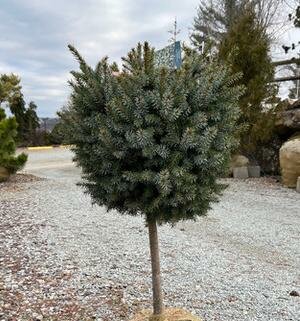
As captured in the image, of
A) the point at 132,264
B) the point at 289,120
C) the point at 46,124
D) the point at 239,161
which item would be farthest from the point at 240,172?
the point at 46,124

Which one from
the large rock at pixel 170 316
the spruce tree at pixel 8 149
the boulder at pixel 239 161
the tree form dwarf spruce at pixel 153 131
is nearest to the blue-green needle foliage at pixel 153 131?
the tree form dwarf spruce at pixel 153 131

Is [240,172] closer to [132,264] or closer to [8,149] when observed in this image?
[8,149]

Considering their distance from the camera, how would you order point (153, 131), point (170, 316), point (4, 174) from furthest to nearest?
point (4, 174), point (170, 316), point (153, 131)

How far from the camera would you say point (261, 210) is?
6.56m

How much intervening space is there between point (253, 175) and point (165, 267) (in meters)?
6.19

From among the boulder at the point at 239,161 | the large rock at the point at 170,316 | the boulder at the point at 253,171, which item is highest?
the boulder at the point at 239,161

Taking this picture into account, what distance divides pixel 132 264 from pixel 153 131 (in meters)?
2.03

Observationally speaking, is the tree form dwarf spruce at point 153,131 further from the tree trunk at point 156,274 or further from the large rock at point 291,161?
the large rock at point 291,161

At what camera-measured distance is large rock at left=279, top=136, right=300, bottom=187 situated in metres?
8.09

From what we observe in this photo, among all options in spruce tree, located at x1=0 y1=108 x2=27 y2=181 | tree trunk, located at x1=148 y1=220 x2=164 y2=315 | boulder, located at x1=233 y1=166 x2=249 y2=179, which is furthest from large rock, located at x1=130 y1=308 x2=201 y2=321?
boulder, located at x1=233 y1=166 x2=249 y2=179

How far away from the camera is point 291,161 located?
8.19 metres

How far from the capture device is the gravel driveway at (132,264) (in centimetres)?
293

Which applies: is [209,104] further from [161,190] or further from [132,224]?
[132,224]

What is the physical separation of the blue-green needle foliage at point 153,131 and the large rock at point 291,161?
6.28 m
